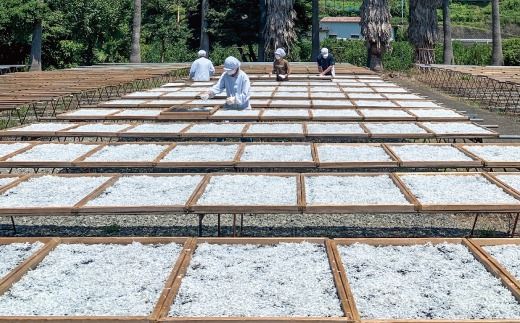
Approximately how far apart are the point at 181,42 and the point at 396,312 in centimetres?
3112

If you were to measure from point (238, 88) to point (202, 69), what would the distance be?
5.64 m

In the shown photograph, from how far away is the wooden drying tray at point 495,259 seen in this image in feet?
10.2

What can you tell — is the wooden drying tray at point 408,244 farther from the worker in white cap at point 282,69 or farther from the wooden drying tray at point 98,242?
the worker in white cap at point 282,69

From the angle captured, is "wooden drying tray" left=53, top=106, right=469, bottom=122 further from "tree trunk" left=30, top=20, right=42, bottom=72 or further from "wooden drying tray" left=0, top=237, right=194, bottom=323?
"tree trunk" left=30, top=20, right=42, bottom=72

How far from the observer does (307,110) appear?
31.0 ft

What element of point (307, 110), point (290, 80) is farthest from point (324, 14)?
point (307, 110)

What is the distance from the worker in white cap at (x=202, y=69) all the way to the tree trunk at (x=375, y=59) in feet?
→ 46.3

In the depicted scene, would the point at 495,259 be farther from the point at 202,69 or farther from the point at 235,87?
the point at 202,69

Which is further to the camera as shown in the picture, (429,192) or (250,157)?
(250,157)

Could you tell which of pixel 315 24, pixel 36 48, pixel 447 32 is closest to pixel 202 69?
pixel 36 48

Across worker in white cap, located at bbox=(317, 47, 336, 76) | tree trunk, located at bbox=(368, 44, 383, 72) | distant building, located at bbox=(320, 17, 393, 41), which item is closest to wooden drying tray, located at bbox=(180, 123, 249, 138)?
worker in white cap, located at bbox=(317, 47, 336, 76)

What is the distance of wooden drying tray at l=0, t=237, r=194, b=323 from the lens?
8.78 feet

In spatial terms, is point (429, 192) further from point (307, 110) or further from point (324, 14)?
point (324, 14)

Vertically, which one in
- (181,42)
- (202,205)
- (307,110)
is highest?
(181,42)
